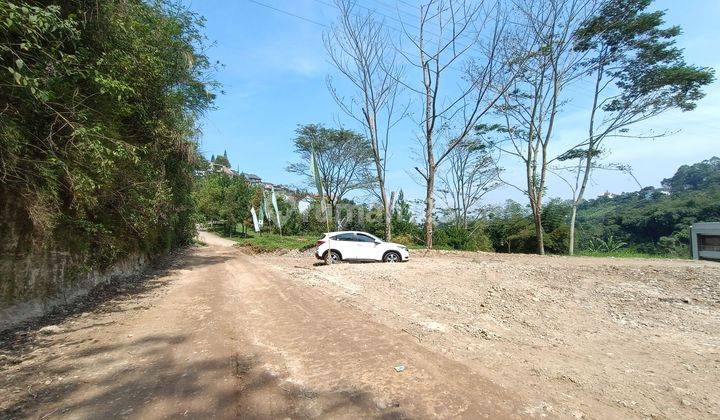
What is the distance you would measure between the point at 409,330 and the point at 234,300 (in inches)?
162

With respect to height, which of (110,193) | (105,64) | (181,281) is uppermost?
(105,64)

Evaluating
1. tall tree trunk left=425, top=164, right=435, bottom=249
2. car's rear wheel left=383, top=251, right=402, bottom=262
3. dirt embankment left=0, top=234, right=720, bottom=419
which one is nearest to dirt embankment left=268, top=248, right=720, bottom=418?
dirt embankment left=0, top=234, right=720, bottom=419

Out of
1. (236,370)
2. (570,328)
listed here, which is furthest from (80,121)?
(570,328)

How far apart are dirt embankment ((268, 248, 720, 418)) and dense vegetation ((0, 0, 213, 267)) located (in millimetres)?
4780

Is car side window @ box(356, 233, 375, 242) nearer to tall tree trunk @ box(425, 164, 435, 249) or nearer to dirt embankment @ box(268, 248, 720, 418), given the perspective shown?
dirt embankment @ box(268, 248, 720, 418)

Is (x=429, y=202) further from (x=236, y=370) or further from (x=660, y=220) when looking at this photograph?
(x=660, y=220)

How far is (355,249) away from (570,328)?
9806 millimetres

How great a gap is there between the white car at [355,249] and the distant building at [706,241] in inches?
1047

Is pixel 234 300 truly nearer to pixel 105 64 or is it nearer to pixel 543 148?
pixel 105 64

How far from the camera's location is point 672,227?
39406mm

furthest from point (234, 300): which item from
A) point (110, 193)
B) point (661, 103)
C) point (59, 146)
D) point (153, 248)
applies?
point (661, 103)

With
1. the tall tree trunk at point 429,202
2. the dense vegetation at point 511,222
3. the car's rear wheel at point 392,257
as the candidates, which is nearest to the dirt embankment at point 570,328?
the car's rear wheel at point 392,257

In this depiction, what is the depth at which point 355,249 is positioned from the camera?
49.1 feet

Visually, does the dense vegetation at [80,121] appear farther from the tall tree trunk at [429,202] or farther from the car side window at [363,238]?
the tall tree trunk at [429,202]
